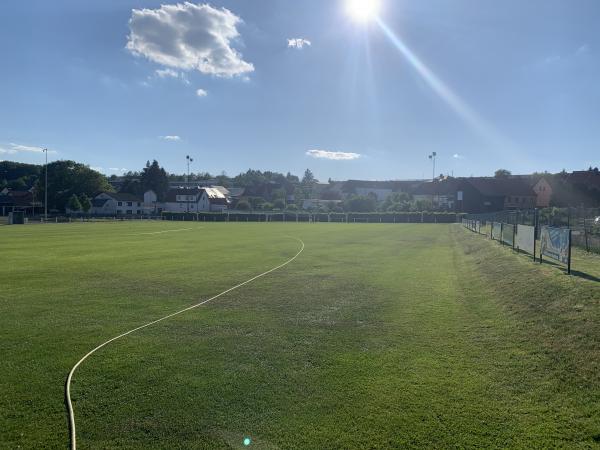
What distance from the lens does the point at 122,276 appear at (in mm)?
14336

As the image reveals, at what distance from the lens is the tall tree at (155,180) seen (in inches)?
4875

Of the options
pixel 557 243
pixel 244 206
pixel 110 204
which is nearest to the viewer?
pixel 557 243

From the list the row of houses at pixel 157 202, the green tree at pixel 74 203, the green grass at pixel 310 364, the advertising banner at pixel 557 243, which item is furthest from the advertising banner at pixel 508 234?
the row of houses at pixel 157 202

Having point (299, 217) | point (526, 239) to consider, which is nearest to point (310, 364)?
point (526, 239)

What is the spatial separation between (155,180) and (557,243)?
405 ft

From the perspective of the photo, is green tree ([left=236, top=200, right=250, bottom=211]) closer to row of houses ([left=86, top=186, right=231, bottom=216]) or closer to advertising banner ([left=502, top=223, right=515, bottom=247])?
row of houses ([left=86, top=186, right=231, bottom=216])

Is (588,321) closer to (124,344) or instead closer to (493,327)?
(493,327)

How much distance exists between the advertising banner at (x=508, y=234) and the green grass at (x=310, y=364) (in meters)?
7.06

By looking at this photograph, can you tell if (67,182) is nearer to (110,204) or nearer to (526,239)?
(110,204)

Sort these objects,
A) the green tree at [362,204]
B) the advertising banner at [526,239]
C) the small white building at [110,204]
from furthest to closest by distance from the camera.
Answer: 1. the small white building at [110,204]
2. the green tree at [362,204]
3. the advertising banner at [526,239]

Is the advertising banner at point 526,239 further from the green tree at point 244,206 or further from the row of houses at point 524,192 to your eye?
the green tree at point 244,206

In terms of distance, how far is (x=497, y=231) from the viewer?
2462cm

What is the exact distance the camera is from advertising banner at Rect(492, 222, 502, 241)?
23.5 meters

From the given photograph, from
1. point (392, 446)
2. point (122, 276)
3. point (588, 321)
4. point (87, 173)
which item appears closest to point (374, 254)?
point (122, 276)
